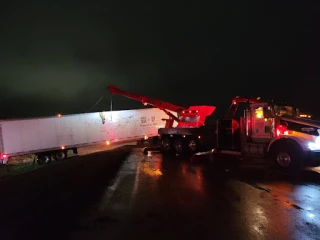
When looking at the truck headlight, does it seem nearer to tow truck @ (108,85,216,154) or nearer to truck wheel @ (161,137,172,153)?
tow truck @ (108,85,216,154)

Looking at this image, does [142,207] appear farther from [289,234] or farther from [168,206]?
[289,234]

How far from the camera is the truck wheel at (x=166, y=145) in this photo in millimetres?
20797

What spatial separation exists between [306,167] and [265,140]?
203 centimetres

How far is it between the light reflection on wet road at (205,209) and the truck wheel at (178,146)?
7916mm

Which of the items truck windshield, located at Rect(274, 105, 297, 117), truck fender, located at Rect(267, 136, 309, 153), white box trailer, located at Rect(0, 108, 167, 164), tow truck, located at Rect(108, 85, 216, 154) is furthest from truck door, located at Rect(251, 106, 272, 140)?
white box trailer, located at Rect(0, 108, 167, 164)

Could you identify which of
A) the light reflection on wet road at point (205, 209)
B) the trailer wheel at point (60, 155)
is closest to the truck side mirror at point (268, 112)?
the light reflection on wet road at point (205, 209)

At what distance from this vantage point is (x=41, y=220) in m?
6.80

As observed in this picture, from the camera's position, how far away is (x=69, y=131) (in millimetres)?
24656

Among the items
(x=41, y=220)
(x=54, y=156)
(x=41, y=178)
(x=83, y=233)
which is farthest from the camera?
(x=54, y=156)

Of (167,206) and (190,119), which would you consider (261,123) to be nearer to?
(190,119)

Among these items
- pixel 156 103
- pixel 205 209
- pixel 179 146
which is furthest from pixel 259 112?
pixel 156 103

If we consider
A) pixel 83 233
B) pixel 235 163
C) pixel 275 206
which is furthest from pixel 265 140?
pixel 83 233

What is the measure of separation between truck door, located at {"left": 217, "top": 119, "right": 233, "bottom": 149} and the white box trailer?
42.2 ft

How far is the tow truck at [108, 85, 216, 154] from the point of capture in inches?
749
